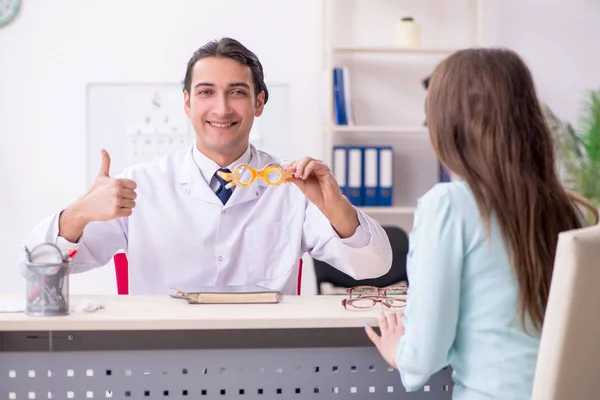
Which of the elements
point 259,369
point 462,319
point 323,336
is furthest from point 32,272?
point 462,319

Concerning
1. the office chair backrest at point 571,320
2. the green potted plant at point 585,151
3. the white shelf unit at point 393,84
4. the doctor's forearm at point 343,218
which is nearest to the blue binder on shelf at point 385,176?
the white shelf unit at point 393,84

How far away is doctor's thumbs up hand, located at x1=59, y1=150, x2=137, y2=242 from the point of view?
1972 mm

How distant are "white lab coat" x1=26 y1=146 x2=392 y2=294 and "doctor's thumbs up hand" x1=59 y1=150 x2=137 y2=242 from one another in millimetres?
224

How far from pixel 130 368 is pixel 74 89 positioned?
2809 millimetres

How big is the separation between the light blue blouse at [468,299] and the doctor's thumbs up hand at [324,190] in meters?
0.63

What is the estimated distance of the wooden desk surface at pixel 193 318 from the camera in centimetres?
156

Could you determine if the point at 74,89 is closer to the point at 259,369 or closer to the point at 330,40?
the point at 330,40

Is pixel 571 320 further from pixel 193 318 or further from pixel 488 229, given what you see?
pixel 193 318

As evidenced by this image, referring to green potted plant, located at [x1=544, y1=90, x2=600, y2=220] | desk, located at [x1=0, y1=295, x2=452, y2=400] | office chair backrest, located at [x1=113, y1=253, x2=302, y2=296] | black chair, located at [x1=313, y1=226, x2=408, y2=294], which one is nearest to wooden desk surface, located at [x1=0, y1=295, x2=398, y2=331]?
desk, located at [x1=0, y1=295, x2=452, y2=400]

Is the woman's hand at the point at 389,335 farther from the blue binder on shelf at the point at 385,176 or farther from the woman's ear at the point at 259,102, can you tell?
the blue binder on shelf at the point at 385,176

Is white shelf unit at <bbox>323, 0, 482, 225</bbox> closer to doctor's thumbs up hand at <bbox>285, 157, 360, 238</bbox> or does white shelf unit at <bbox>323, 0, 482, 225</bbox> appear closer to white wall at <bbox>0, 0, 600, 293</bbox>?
white wall at <bbox>0, 0, 600, 293</bbox>

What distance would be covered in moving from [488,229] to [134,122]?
314 cm

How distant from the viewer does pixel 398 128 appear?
404 cm

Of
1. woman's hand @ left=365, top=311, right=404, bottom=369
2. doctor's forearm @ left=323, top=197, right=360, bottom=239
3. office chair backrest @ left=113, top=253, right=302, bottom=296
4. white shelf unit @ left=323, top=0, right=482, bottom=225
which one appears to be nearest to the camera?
woman's hand @ left=365, top=311, right=404, bottom=369
